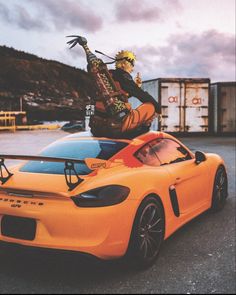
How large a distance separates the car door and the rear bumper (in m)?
1.18

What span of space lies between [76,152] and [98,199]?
1.19m

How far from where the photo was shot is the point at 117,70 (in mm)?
6051

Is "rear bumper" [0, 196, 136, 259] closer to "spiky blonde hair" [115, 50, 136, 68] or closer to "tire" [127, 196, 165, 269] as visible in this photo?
"tire" [127, 196, 165, 269]

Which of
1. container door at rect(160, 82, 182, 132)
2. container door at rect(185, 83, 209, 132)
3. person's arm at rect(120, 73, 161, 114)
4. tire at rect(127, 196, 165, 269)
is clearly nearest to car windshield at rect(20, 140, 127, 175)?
tire at rect(127, 196, 165, 269)

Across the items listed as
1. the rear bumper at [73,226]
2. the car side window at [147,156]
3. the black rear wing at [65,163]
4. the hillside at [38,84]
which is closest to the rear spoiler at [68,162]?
the black rear wing at [65,163]

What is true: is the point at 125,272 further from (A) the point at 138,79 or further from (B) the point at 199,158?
(A) the point at 138,79

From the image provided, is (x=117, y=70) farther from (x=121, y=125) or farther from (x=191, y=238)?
(x=191, y=238)

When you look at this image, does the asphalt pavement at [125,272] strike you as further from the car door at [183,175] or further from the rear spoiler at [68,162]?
the rear spoiler at [68,162]

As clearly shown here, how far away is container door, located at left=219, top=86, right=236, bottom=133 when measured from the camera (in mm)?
22719

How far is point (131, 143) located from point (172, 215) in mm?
899

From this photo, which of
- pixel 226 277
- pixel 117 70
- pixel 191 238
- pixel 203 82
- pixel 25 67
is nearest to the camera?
pixel 226 277

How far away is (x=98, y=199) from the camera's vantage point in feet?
13.3

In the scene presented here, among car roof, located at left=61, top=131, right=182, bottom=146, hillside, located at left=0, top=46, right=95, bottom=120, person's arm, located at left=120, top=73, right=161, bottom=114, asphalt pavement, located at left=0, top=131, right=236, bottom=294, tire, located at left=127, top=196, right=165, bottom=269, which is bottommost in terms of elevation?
asphalt pavement, located at left=0, top=131, right=236, bottom=294

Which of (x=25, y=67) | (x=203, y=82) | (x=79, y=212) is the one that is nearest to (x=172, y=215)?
(x=79, y=212)
